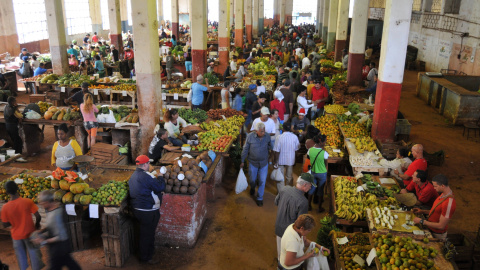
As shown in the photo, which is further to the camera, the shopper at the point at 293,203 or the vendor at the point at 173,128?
the vendor at the point at 173,128

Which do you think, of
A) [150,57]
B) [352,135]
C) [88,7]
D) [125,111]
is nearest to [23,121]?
[125,111]

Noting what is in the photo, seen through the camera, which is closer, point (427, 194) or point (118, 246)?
point (118, 246)

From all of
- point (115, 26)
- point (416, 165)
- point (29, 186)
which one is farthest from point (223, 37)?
point (29, 186)

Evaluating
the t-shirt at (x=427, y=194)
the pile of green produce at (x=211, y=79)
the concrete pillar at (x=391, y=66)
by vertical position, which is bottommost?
the t-shirt at (x=427, y=194)

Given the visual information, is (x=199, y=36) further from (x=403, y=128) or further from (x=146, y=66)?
(x=403, y=128)

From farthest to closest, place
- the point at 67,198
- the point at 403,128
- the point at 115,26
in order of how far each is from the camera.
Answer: the point at 115,26 < the point at 403,128 < the point at 67,198

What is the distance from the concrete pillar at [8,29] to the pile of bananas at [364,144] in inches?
827

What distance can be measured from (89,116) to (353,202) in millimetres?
6602

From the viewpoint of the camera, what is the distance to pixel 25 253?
5.56m

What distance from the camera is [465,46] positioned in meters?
18.2

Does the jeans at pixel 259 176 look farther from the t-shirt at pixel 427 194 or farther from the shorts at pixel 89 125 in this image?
the shorts at pixel 89 125

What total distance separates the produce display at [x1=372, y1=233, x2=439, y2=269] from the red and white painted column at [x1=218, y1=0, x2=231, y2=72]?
15.3 m

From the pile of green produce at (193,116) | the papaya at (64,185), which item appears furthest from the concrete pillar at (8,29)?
the papaya at (64,185)

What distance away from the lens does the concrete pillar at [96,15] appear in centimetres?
3456
